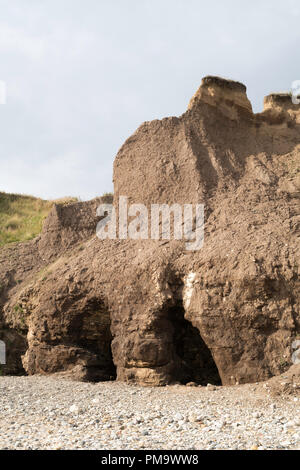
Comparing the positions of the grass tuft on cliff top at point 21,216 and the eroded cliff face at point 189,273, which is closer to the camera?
the eroded cliff face at point 189,273

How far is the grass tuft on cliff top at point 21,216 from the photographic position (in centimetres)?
2195

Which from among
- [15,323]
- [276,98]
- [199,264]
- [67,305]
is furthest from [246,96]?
[15,323]

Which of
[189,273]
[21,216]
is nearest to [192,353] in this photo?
[189,273]

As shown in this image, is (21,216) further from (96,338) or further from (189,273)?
(189,273)

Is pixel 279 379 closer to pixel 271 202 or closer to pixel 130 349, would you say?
pixel 130 349

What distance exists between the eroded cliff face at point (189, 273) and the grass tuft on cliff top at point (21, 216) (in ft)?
21.4

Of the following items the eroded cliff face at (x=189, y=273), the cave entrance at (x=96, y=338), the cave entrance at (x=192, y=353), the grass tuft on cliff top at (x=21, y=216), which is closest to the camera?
the eroded cliff face at (x=189, y=273)

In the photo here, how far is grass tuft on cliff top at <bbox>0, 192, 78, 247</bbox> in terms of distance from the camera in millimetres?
21953

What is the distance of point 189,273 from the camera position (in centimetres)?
1035

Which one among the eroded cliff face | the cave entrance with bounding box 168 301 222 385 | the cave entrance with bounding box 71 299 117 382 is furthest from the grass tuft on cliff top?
the cave entrance with bounding box 168 301 222 385

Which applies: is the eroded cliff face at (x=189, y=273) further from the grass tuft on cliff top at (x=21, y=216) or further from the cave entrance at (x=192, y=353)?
the grass tuft on cliff top at (x=21, y=216)

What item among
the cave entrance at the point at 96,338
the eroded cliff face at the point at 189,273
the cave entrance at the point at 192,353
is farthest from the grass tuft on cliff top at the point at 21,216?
the cave entrance at the point at 192,353

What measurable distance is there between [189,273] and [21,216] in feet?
57.8

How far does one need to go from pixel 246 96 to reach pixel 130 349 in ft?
26.2
